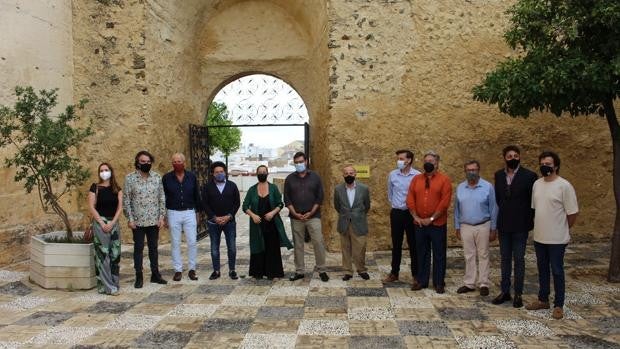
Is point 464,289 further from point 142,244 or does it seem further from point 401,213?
point 142,244

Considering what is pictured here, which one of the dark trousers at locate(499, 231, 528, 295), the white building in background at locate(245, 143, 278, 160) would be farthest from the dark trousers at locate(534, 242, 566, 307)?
the white building in background at locate(245, 143, 278, 160)

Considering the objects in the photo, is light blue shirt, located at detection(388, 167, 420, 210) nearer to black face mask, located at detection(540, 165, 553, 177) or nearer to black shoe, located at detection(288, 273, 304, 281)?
black shoe, located at detection(288, 273, 304, 281)

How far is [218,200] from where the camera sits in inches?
236

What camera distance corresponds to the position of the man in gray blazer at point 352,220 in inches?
231

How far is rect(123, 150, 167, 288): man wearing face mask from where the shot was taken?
5.66m

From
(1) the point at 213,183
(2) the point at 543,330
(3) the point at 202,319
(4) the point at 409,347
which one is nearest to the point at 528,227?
(2) the point at 543,330

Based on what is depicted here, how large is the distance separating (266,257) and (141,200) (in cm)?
163

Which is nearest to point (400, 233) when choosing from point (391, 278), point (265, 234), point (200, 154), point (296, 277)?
point (391, 278)

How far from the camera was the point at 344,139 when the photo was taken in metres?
7.61

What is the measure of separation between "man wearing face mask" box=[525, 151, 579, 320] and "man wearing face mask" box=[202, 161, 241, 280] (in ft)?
11.1

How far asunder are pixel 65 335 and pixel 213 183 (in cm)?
250

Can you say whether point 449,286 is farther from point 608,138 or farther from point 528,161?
point 608,138

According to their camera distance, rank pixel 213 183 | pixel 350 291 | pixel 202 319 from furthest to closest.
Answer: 1. pixel 213 183
2. pixel 350 291
3. pixel 202 319

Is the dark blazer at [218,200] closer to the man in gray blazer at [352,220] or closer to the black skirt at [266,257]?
the black skirt at [266,257]
